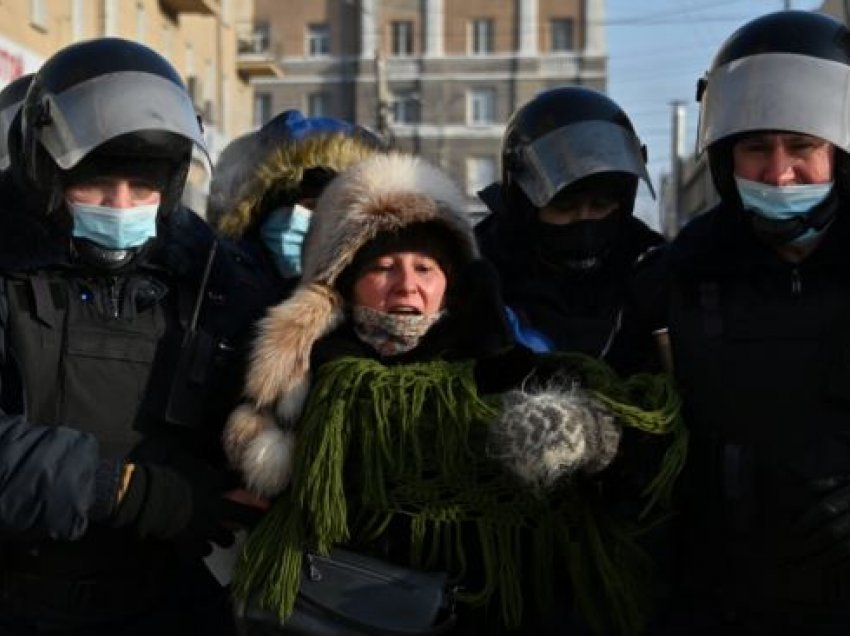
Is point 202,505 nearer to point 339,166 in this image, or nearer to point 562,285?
point 562,285

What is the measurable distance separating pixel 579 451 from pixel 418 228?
72 cm

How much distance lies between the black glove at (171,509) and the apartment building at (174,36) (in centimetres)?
563

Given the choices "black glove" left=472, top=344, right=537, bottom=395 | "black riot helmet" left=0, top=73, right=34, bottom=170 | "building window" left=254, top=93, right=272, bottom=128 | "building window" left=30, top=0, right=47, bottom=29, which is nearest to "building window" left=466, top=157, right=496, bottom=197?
"building window" left=254, top=93, right=272, bottom=128

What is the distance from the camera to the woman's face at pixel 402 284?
2.38 m

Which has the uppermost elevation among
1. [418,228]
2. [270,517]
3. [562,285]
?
[418,228]

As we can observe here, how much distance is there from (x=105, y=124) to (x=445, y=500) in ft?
3.57

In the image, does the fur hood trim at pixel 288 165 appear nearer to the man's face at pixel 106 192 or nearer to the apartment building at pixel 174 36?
the man's face at pixel 106 192

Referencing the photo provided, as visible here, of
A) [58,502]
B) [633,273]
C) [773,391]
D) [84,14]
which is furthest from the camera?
[84,14]

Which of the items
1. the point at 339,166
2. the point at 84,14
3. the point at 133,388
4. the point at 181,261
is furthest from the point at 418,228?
the point at 84,14

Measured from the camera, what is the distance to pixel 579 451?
201 centimetres

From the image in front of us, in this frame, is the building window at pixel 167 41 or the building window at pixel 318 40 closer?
the building window at pixel 167 41

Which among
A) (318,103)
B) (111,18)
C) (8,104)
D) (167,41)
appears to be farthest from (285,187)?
(318,103)

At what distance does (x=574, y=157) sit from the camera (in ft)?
9.95

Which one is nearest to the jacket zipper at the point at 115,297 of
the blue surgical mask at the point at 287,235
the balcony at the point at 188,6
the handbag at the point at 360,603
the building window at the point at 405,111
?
the handbag at the point at 360,603
